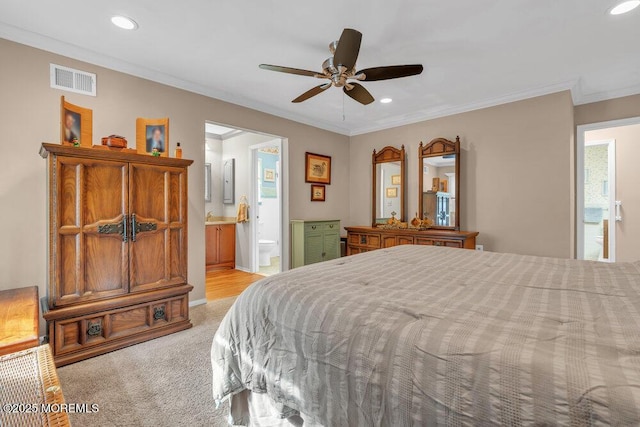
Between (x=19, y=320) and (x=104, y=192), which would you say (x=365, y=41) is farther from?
(x=19, y=320)

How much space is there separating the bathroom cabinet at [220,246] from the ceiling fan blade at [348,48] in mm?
3807

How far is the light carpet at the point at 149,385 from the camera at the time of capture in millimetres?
1586

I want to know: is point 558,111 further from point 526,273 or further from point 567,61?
point 526,273

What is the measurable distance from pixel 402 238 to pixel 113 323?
3428mm

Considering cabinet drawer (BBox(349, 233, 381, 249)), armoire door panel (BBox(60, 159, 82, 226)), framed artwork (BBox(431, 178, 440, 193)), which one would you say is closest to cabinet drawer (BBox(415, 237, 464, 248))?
cabinet drawer (BBox(349, 233, 381, 249))

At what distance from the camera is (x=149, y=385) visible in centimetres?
188

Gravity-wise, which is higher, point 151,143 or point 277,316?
point 151,143

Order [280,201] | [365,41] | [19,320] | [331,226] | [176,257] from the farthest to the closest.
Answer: [331,226] → [280,201] → [176,257] → [365,41] → [19,320]

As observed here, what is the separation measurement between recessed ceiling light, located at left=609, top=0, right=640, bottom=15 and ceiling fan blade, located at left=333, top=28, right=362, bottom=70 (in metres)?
1.84

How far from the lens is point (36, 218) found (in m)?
2.48

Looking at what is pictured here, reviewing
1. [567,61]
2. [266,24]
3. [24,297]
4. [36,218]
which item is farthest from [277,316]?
[567,61]

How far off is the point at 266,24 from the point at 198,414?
2652 mm

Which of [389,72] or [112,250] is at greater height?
[389,72]

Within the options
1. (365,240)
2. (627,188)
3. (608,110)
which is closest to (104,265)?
(365,240)
